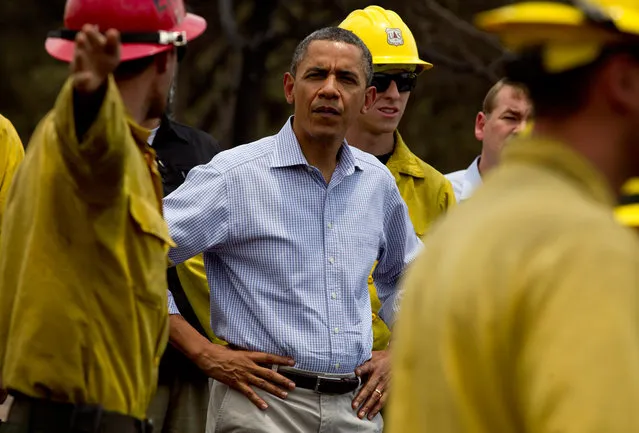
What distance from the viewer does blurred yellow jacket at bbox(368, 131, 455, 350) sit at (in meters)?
7.29

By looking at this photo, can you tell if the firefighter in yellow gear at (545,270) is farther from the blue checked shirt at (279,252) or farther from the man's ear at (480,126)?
the man's ear at (480,126)

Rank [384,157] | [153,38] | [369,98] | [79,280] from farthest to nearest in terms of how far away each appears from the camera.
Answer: [384,157] < [369,98] < [153,38] < [79,280]

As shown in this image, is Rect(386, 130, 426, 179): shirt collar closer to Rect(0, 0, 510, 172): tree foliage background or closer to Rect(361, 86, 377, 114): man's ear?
Rect(361, 86, 377, 114): man's ear

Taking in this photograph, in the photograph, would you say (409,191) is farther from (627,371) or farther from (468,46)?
(468,46)

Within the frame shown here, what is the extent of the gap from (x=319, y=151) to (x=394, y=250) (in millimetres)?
599

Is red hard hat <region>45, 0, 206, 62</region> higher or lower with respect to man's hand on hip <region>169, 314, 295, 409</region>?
higher

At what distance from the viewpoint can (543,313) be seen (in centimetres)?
237

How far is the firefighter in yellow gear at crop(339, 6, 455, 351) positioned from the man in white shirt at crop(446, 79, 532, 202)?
54cm

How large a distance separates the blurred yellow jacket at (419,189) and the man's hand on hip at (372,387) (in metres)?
1.33

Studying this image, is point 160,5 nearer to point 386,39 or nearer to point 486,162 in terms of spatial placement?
point 386,39

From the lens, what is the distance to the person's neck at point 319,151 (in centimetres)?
593

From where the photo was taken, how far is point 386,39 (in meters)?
7.85

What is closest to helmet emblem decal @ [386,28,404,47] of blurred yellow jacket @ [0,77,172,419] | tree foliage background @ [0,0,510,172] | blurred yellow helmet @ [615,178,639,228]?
blurred yellow helmet @ [615,178,639,228]

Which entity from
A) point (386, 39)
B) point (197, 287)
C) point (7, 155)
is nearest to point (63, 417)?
point (197, 287)
